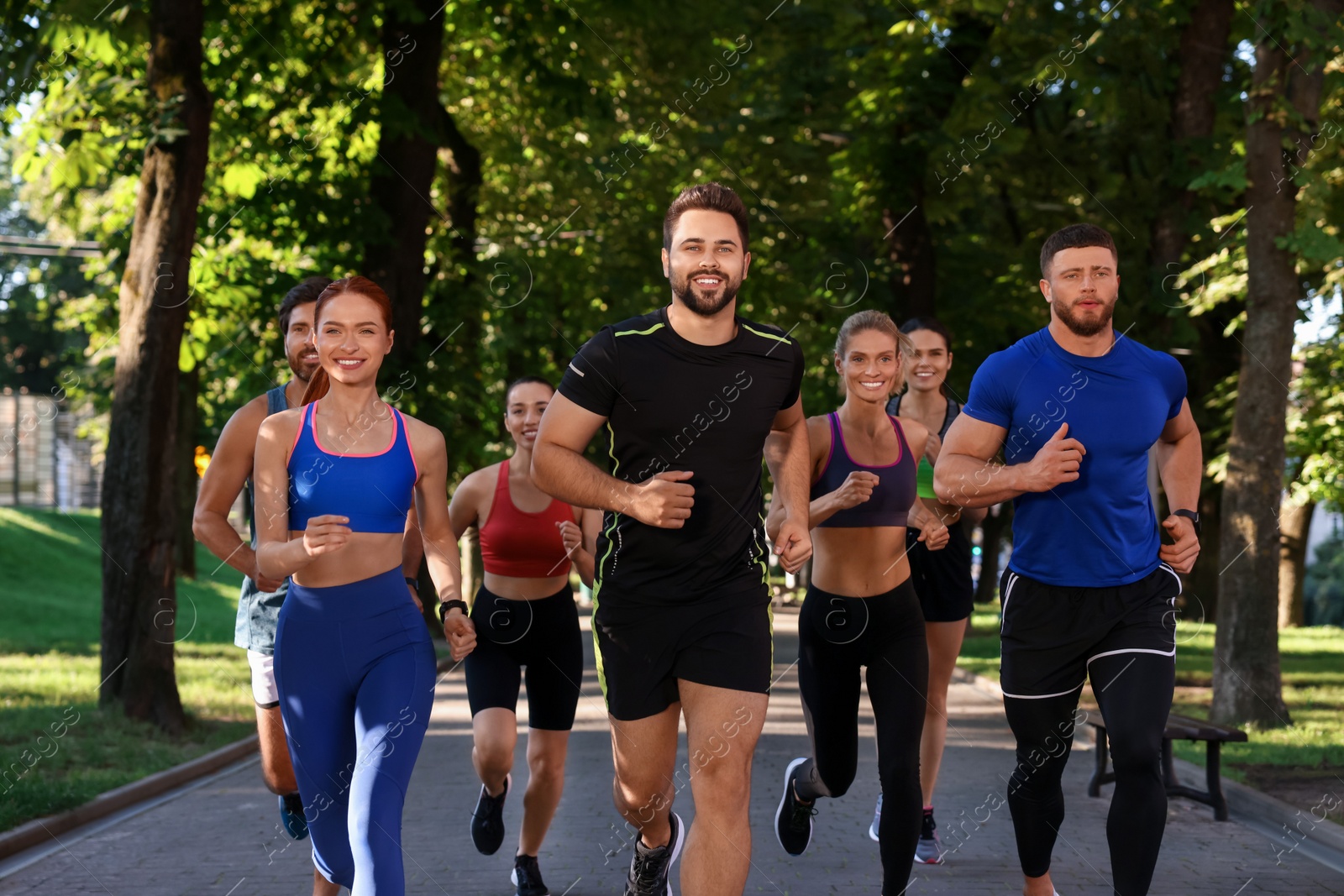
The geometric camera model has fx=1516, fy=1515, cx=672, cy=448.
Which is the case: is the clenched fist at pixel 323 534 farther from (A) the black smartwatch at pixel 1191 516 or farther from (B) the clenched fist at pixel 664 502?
(A) the black smartwatch at pixel 1191 516

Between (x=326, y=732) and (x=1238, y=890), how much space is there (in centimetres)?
436

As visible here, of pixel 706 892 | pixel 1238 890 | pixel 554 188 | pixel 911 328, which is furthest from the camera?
pixel 554 188

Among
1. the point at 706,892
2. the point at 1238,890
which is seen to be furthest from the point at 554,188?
the point at 706,892

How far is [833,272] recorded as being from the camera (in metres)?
19.2

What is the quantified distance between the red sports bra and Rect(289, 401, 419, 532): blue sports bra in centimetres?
189

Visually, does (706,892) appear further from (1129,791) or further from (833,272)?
(833,272)

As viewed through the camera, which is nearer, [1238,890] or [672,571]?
[672,571]

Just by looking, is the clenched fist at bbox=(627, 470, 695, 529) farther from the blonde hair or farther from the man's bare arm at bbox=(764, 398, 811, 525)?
the blonde hair

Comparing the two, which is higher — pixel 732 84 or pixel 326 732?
pixel 732 84

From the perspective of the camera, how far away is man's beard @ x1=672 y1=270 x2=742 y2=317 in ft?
15.6

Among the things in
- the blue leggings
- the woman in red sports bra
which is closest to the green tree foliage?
the woman in red sports bra

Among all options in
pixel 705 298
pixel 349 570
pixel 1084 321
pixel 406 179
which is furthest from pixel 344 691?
pixel 406 179

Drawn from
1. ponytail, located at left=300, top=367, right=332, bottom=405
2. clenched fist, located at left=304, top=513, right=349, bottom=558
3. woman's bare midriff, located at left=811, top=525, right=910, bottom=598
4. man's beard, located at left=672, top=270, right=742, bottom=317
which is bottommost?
woman's bare midriff, located at left=811, top=525, right=910, bottom=598

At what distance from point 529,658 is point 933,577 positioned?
209 cm
